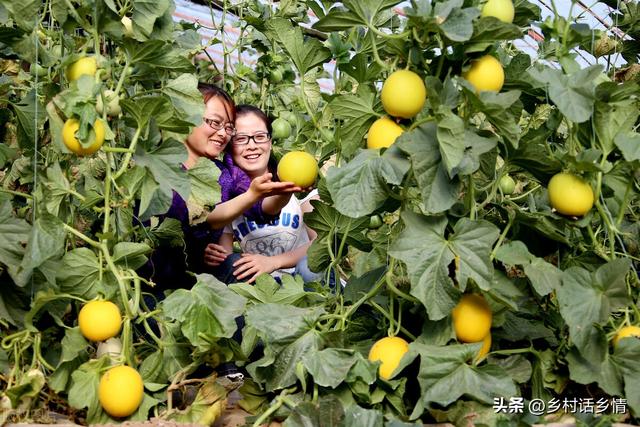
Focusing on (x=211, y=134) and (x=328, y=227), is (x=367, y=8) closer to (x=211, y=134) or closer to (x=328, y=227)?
(x=328, y=227)

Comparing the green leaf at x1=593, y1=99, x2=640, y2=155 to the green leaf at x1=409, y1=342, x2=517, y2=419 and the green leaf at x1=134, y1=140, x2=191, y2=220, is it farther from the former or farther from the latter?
the green leaf at x1=134, y1=140, x2=191, y2=220

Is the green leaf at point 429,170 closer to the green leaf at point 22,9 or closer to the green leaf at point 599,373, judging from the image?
the green leaf at point 599,373

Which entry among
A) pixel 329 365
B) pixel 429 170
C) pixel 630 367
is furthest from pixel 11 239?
pixel 630 367

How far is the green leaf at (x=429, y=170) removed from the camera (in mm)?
1312

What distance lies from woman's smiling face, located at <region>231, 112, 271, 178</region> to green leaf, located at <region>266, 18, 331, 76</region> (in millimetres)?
828

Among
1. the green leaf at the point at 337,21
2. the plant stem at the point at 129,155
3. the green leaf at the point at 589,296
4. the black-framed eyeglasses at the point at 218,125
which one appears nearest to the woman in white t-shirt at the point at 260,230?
the black-framed eyeglasses at the point at 218,125

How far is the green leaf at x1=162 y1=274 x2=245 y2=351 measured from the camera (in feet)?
4.63

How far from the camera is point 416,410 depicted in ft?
4.35

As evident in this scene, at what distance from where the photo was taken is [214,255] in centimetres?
Answer: 233

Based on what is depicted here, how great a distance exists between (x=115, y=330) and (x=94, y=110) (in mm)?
350

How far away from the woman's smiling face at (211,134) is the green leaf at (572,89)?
42.5 inches

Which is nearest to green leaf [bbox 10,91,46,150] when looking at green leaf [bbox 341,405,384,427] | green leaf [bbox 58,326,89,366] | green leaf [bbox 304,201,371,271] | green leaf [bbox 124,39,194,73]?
green leaf [bbox 124,39,194,73]

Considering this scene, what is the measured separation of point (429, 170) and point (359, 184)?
11 centimetres

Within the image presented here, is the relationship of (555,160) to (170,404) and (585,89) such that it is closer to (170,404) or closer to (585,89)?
(585,89)
